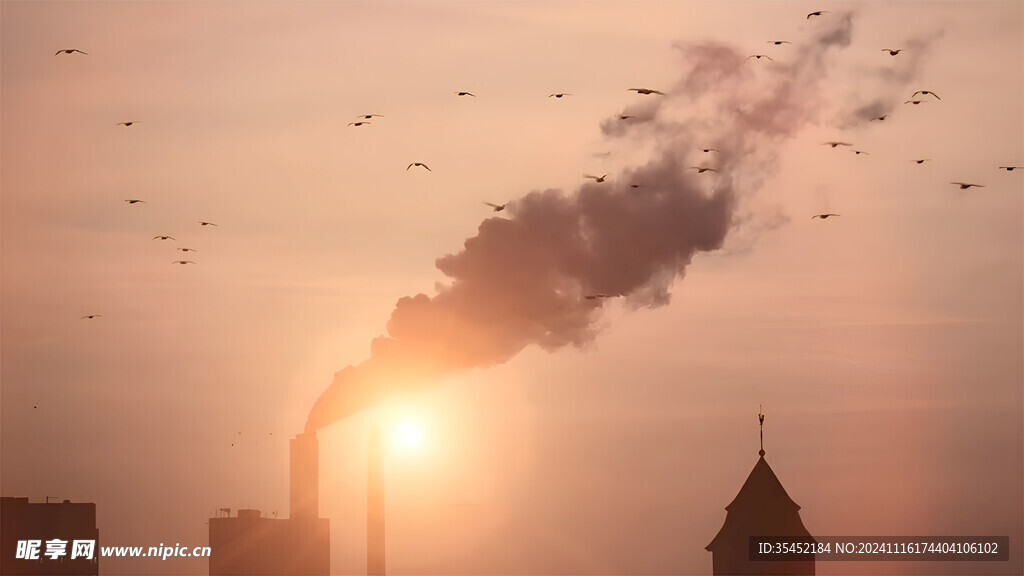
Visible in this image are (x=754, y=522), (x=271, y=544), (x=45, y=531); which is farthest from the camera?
(x=45, y=531)

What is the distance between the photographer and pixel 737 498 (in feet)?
327

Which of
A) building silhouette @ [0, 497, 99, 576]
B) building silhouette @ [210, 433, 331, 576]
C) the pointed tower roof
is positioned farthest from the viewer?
building silhouette @ [0, 497, 99, 576]

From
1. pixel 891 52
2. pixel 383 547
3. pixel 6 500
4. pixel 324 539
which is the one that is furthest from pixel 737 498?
pixel 6 500

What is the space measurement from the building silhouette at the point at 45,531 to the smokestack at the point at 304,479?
72.3 feet

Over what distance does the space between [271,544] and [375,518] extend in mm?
13204

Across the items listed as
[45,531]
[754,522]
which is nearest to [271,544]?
[45,531]

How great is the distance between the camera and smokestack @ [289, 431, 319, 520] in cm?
9900

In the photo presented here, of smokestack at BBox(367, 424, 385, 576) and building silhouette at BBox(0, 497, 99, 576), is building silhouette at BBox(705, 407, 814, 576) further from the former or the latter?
building silhouette at BBox(0, 497, 99, 576)

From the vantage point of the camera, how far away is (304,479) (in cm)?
10419

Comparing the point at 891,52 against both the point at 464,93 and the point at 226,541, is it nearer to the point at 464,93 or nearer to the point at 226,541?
the point at 464,93

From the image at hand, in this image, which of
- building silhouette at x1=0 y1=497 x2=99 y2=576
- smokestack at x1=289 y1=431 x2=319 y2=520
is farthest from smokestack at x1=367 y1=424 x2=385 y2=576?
building silhouette at x1=0 y1=497 x2=99 y2=576

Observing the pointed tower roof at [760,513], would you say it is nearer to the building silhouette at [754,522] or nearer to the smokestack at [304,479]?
the building silhouette at [754,522]

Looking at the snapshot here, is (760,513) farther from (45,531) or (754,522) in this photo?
(45,531)

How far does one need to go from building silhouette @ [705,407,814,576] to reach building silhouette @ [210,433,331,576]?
88.0 ft
